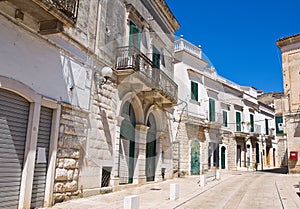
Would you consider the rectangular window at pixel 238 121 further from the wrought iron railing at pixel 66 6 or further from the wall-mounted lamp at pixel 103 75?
the wrought iron railing at pixel 66 6

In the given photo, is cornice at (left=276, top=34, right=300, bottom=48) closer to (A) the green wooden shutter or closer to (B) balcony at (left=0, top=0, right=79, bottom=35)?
(A) the green wooden shutter

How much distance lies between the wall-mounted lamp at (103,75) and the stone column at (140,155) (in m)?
3.10

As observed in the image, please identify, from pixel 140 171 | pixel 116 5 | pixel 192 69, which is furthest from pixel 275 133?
pixel 116 5

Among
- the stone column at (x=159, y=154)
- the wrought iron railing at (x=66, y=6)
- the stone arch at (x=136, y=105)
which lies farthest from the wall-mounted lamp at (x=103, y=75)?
the stone column at (x=159, y=154)

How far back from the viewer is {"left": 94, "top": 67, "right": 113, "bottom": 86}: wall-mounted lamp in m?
8.35

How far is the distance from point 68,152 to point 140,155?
177 inches

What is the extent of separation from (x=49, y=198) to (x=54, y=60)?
3.23m

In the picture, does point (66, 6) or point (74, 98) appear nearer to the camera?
point (66, 6)

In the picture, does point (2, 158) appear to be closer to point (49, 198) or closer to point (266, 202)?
point (49, 198)

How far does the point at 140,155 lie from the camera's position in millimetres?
11023

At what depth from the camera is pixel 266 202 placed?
7746 millimetres

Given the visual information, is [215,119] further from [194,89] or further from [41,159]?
[41,159]

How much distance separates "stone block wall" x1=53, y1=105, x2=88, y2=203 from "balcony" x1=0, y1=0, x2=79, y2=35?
1987 mm

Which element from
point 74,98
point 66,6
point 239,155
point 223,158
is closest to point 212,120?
point 223,158
